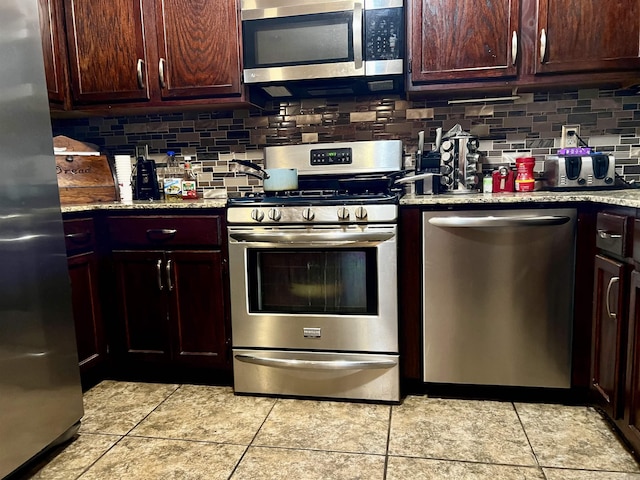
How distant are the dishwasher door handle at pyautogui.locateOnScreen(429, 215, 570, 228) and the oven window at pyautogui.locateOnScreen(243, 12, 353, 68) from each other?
0.89 metres

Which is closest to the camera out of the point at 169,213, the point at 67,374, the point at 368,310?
the point at 67,374

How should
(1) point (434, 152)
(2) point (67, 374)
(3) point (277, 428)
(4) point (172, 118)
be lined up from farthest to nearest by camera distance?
(4) point (172, 118) → (1) point (434, 152) → (3) point (277, 428) → (2) point (67, 374)

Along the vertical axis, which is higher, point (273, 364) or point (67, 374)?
point (67, 374)

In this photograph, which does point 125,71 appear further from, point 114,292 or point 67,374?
point 67,374

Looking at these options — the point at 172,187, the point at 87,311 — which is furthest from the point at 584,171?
the point at 87,311

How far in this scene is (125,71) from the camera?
7.86 ft

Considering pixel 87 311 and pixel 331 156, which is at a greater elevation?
pixel 331 156

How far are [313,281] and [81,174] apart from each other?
1.37 metres

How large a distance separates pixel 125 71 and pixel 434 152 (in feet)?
5.33

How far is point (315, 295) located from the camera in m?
2.04

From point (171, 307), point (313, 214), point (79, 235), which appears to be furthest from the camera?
point (171, 307)

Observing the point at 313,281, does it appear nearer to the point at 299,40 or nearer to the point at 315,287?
the point at 315,287

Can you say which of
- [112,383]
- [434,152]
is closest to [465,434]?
Answer: [434,152]

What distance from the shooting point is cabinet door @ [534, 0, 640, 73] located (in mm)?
1975
